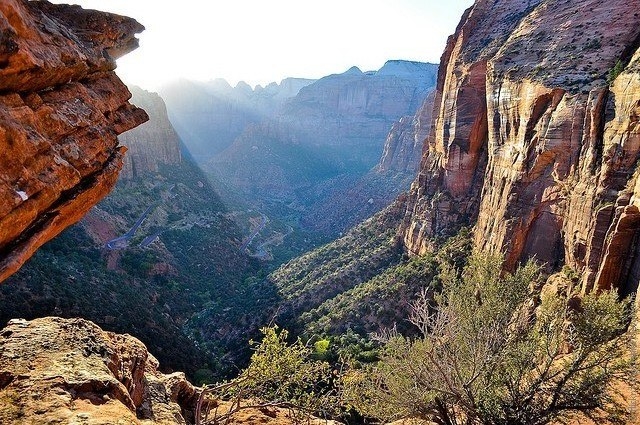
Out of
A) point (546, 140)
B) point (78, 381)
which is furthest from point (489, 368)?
point (546, 140)

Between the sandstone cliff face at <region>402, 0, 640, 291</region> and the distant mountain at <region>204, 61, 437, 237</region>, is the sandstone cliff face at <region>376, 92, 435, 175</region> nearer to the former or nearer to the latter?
the distant mountain at <region>204, 61, 437, 237</region>

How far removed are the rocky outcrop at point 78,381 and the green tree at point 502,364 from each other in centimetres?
699

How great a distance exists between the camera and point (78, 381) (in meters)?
9.96

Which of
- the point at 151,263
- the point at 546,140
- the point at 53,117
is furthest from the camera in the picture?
the point at 151,263

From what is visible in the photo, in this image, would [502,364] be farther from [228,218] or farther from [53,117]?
[228,218]

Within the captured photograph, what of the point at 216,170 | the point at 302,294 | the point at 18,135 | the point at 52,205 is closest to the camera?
the point at 18,135

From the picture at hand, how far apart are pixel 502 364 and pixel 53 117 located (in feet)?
50.6

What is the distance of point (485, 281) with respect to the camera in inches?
585

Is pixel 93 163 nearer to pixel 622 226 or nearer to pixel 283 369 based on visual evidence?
pixel 283 369

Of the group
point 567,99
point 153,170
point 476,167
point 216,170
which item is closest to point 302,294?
point 476,167

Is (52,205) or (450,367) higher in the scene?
(52,205)

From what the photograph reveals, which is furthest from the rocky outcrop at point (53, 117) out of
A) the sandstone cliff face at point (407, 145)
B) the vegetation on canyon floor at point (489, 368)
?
the sandstone cliff face at point (407, 145)

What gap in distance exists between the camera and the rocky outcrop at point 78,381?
869 centimetres

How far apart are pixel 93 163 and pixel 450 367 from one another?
1304cm
